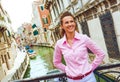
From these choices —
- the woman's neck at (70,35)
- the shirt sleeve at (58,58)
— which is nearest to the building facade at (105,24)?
the shirt sleeve at (58,58)

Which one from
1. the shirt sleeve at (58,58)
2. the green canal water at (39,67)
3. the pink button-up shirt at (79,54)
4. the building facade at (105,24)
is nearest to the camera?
the pink button-up shirt at (79,54)

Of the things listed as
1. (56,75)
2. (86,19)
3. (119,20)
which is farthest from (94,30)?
(56,75)

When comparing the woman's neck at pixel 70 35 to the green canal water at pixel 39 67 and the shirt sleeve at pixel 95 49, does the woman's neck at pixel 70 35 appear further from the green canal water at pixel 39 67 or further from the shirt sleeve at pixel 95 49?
the green canal water at pixel 39 67

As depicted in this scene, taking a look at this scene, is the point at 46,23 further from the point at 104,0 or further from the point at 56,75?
the point at 56,75

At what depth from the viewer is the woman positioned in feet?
9.25

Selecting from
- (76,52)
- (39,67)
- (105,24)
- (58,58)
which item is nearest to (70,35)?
(76,52)

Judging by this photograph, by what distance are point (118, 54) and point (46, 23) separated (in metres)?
42.3

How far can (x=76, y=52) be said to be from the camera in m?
2.80

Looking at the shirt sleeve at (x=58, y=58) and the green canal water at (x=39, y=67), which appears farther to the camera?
the green canal water at (x=39, y=67)

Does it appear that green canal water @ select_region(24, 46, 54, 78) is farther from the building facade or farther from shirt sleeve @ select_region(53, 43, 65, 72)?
shirt sleeve @ select_region(53, 43, 65, 72)

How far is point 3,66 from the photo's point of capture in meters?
20.4

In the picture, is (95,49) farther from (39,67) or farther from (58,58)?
(39,67)

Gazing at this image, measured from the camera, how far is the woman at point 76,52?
111 inches

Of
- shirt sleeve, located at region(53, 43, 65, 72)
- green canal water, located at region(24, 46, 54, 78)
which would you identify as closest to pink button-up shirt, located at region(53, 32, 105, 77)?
shirt sleeve, located at region(53, 43, 65, 72)
